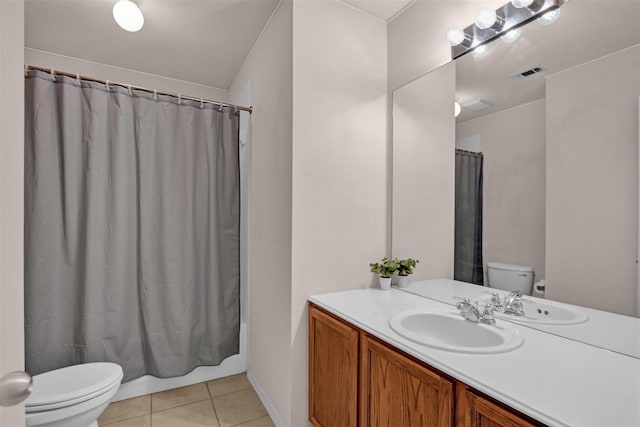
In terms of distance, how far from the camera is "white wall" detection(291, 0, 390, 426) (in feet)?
5.62

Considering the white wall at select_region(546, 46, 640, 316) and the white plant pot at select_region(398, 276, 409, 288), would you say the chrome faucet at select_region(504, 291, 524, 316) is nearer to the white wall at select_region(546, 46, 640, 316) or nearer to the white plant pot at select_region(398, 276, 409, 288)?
the white wall at select_region(546, 46, 640, 316)

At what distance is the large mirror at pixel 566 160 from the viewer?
1026mm

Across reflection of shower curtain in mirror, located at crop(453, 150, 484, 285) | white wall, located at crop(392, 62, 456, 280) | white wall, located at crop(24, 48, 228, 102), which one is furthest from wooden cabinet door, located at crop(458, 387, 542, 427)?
white wall, located at crop(24, 48, 228, 102)

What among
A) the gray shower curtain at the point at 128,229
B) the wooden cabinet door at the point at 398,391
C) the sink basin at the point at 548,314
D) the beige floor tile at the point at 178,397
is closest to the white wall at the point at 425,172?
the sink basin at the point at 548,314

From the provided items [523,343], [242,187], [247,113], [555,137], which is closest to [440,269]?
[523,343]

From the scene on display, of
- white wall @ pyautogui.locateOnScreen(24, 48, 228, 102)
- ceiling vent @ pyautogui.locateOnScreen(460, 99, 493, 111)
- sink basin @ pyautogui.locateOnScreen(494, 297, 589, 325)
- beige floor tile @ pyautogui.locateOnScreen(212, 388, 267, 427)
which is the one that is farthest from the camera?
white wall @ pyautogui.locateOnScreen(24, 48, 228, 102)

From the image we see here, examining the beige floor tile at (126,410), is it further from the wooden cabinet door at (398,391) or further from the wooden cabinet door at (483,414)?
the wooden cabinet door at (483,414)

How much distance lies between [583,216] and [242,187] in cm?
215

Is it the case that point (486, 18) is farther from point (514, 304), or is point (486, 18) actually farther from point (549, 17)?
point (514, 304)

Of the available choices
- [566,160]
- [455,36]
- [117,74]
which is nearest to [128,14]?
[117,74]

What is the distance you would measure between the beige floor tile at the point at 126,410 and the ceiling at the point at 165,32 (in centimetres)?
252

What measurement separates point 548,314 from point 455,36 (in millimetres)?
1319

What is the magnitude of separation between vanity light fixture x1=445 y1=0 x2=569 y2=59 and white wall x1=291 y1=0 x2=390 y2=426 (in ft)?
1.72
